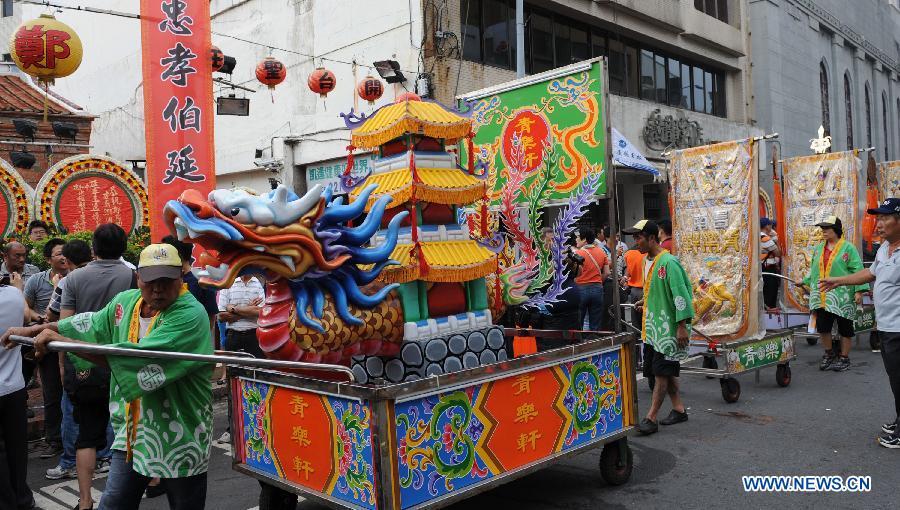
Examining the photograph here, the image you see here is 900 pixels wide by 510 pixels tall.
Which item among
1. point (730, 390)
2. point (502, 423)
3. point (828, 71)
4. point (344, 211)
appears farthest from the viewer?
point (828, 71)

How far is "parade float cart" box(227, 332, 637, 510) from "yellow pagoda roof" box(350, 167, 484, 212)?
3.45 feet

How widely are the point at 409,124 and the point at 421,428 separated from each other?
174 cm

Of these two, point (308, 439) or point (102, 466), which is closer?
point (308, 439)

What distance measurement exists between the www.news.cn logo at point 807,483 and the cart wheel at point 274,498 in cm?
279

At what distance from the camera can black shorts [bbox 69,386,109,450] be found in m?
4.07

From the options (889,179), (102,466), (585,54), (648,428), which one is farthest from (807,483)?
(585,54)

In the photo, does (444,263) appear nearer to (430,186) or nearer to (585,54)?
(430,186)

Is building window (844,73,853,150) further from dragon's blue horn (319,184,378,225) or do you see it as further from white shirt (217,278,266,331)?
dragon's blue horn (319,184,378,225)

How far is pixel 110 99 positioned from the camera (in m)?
19.0

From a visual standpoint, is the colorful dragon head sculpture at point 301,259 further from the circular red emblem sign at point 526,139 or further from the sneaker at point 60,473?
the sneaker at point 60,473

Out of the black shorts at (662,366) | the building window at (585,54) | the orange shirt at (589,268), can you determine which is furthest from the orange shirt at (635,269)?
the building window at (585,54)

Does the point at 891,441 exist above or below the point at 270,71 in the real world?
below

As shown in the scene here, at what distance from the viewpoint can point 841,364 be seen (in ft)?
25.8

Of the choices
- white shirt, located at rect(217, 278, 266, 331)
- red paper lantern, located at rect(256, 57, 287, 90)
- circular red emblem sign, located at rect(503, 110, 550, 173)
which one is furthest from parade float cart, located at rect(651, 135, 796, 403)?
red paper lantern, located at rect(256, 57, 287, 90)
